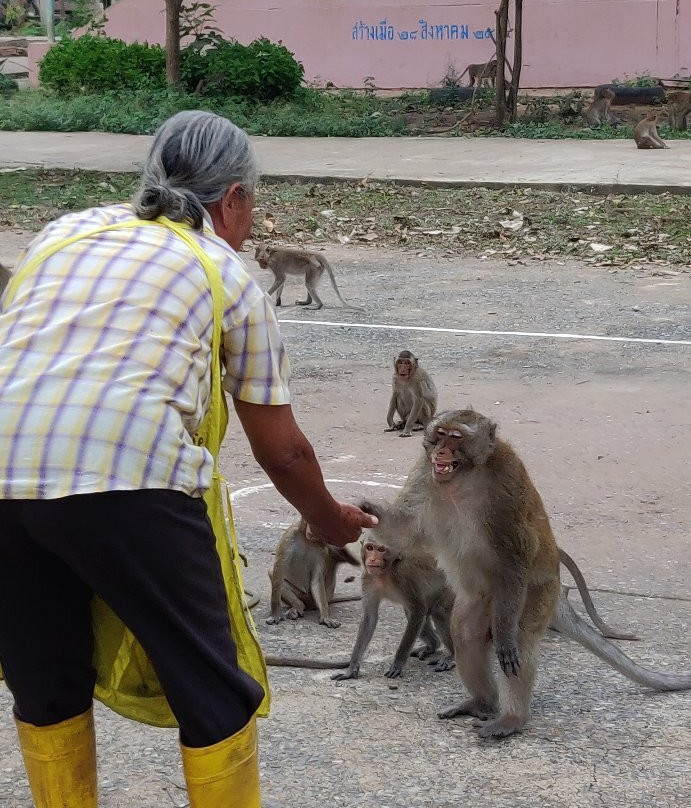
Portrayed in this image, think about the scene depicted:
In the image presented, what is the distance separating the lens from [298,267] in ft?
36.0

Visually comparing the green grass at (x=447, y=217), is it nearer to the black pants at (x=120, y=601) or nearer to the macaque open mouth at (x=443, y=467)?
the macaque open mouth at (x=443, y=467)

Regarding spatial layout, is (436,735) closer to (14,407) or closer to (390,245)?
(14,407)

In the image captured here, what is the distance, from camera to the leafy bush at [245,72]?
77.5 ft

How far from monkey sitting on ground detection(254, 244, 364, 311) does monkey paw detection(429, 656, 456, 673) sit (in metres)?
6.14


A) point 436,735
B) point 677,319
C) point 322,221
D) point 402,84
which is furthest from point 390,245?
point 402,84

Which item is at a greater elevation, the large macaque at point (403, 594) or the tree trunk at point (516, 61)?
the tree trunk at point (516, 61)

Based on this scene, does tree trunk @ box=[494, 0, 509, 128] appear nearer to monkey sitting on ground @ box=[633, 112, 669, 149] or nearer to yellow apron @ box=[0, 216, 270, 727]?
monkey sitting on ground @ box=[633, 112, 669, 149]

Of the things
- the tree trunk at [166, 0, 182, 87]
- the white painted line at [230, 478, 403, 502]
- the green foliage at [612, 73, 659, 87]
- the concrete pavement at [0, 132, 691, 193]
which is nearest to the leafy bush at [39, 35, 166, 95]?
the tree trunk at [166, 0, 182, 87]

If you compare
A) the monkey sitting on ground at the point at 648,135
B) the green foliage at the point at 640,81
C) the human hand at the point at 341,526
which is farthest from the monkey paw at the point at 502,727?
the green foliage at the point at 640,81

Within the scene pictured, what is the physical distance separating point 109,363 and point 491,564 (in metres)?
1.68

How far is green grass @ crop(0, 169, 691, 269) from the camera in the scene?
41.6 ft

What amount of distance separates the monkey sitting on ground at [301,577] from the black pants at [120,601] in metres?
2.04

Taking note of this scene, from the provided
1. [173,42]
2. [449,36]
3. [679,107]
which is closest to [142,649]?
[679,107]

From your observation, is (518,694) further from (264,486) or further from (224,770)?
(264,486)
